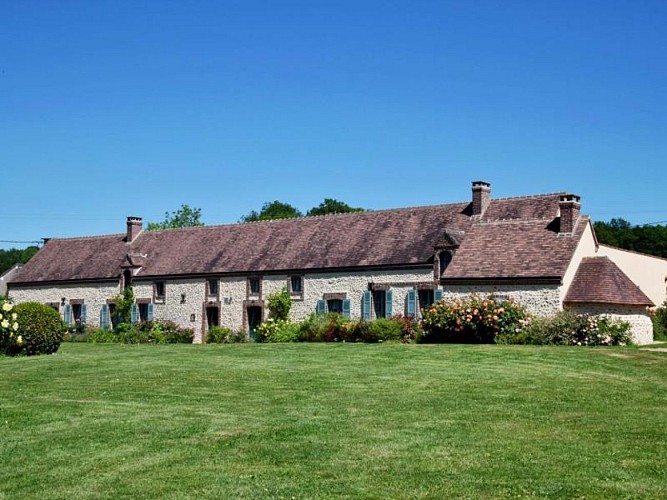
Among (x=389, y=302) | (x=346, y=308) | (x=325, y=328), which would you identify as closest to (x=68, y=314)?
(x=346, y=308)

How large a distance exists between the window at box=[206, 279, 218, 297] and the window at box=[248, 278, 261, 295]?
2.05m

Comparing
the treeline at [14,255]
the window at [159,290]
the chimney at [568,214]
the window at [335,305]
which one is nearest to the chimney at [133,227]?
the window at [159,290]

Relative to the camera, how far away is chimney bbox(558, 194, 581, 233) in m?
31.9

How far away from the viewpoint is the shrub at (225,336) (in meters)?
39.5

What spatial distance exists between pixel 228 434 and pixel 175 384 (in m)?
6.11

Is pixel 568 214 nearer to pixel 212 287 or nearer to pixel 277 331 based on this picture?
pixel 277 331

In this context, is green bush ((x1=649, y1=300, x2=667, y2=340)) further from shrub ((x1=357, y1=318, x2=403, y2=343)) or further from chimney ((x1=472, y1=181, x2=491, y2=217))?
shrub ((x1=357, y1=318, x2=403, y2=343))

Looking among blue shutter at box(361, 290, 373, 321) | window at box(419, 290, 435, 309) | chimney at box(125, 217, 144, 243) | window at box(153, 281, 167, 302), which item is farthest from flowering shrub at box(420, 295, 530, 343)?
chimney at box(125, 217, 144, 243)

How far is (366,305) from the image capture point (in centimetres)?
3653

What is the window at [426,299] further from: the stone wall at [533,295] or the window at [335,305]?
the window at [335,305]

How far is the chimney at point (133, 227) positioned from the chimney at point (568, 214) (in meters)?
24.6

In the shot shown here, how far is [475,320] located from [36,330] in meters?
14.6

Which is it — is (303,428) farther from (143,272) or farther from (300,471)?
(143,272)

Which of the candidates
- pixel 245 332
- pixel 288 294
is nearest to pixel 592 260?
pixel 288 294
